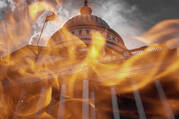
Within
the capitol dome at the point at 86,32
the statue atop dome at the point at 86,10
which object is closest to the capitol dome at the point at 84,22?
the capitol dome at the point at 86,32

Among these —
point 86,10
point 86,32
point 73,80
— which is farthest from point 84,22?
point 73,80

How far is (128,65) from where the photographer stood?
13.4 m

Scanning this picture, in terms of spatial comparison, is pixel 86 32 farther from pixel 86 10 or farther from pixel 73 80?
pixel 73 80

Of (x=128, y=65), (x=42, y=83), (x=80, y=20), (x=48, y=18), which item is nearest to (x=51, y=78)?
(x=42, y=83)

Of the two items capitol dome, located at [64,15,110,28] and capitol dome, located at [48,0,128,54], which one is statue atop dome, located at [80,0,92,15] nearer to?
capitol dome, located at [64,15,110,28]

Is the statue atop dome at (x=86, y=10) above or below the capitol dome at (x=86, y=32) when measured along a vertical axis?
above


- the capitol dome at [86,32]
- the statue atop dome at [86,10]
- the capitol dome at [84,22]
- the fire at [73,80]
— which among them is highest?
the statue atop dome at [86,10]

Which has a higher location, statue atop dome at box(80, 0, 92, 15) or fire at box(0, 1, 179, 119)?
statue atop dome at box(80, 0, 92, 15)

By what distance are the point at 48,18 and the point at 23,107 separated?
715 inches

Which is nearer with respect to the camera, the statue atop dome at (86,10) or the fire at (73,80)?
the fire at (73,80)

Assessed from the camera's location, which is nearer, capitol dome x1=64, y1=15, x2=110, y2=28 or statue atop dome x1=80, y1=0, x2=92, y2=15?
capitol dome x1=64, y1=15, x2=110, y2=28

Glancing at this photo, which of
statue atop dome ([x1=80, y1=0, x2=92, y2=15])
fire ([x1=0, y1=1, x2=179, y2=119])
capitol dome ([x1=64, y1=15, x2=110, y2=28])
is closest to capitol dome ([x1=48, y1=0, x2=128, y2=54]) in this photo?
capitol dome ([x1=64, y1=15, x2=110, y2=28])

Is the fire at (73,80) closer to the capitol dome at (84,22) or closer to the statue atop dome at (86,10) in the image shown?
the capitol dome at (84,22)

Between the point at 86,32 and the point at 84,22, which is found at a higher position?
the point at 84,22
